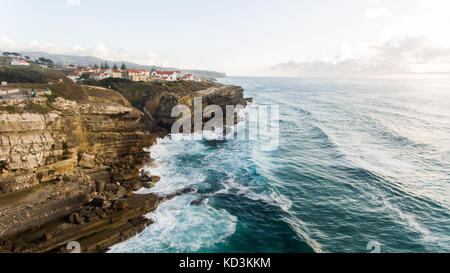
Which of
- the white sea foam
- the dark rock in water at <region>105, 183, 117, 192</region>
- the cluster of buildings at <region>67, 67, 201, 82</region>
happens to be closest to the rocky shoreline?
the dark rock in water at <region>105, 183, 117, 192</region>

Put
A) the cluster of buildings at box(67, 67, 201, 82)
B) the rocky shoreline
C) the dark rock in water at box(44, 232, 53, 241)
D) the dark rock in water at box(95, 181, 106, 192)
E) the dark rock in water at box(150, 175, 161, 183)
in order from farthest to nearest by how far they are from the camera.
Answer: the cluster of buildings at box(67, 67, 201, 82)
the dark rock in water at box(150, 175, 161, 183)
the dark rock in water at box(95, 181, 106, 192)
the rocky shoreline
the dark rock in water at box(44, 232, 53, 241)

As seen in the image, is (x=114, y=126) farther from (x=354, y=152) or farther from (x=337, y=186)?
(x=354, y=152)

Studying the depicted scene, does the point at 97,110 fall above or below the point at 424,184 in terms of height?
above

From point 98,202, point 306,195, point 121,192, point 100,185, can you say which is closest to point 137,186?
point 121,192

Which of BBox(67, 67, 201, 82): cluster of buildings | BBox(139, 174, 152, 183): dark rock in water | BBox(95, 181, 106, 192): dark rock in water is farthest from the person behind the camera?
BBox(67, 67, 201, 82): cluster of buildings

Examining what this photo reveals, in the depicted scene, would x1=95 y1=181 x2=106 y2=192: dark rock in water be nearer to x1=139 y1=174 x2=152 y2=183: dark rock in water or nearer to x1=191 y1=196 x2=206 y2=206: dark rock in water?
x1=139 y1=174 x2=152 y2=183: dark rock in water
